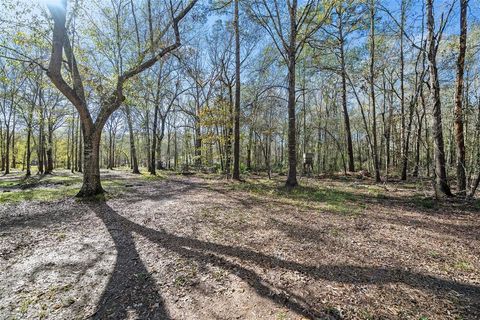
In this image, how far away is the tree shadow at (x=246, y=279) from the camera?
237 cm

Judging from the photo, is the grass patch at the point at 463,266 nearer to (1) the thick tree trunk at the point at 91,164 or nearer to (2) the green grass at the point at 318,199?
(2) the green grass at the point at 318,199

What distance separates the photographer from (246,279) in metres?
2.87

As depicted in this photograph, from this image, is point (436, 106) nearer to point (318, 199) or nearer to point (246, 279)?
point (318, 199)

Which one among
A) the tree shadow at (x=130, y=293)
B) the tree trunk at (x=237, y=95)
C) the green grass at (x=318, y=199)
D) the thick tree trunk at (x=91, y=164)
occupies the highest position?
the tree trunk at (x=237, y=95)

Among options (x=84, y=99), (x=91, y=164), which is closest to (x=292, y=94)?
(x=84, y=99)

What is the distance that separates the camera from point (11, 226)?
502 centimetres

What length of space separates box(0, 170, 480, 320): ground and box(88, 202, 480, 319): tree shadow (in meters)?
0.01

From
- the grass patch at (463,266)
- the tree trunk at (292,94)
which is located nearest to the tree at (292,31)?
the tree trunk at (292,94)

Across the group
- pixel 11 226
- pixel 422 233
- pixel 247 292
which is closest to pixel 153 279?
pixel 247 292

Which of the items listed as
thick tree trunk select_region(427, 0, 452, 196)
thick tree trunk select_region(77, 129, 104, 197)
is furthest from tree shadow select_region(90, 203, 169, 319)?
thick tree trunk select_region(427, 0, 452, 196)

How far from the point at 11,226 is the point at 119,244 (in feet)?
10.5

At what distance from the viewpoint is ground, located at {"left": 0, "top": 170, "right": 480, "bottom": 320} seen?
2.37m

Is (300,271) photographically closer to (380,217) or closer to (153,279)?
(153,279)

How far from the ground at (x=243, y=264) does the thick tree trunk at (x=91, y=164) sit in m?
1.72
